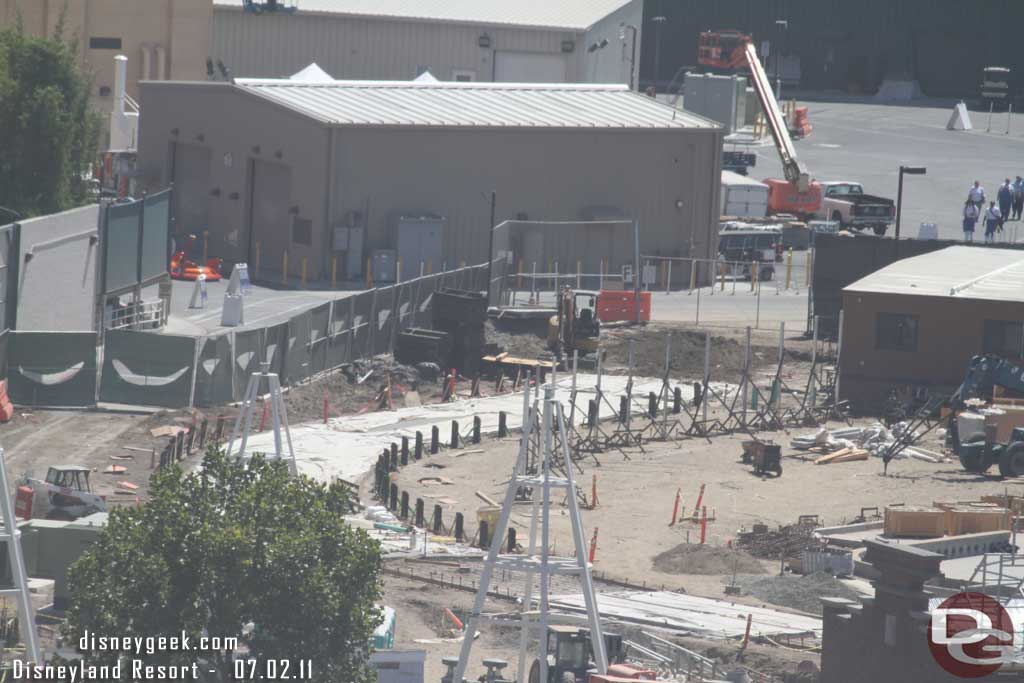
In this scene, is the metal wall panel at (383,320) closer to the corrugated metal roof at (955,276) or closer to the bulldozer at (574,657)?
the corrugated metal roof at (955,276)

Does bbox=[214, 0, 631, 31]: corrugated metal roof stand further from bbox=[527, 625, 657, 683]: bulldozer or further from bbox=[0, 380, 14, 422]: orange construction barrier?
bbox=[527, 625, 657, 683]: bulldozer

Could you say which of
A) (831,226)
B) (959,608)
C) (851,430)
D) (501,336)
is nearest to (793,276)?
(831,226)

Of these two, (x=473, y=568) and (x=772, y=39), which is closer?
(x=473, y=568)

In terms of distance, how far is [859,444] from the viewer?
158 ft

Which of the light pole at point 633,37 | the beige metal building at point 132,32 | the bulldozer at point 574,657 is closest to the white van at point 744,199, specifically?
the light pole at point 633,37

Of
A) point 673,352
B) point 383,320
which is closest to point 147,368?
point 383,320

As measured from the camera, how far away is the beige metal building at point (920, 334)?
52.7m

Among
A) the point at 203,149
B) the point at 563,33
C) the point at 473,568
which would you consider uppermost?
the point at 563,33

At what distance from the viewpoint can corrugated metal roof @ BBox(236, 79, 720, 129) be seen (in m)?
64.3

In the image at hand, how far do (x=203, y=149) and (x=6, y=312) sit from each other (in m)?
24.0

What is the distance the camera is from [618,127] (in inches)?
2645

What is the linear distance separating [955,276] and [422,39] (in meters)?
38.2

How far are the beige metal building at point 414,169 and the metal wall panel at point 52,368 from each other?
1842cm

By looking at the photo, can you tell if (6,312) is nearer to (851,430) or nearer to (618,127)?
(851,430)
